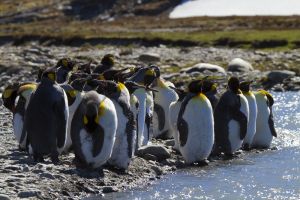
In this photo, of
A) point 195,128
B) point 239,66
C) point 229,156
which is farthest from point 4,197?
point 239,66

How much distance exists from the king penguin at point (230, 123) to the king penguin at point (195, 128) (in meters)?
0.81

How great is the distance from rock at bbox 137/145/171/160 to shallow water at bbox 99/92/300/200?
1.64 feet

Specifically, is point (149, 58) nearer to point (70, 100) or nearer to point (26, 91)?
point (26, 91)

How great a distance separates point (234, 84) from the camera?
13.1 metres

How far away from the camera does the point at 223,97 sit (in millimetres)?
12938

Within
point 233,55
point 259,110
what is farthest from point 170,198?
point 233,55

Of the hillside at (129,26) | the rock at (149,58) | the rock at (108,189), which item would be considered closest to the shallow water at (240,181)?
the rock at (108,189)

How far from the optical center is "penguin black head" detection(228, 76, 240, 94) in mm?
13062

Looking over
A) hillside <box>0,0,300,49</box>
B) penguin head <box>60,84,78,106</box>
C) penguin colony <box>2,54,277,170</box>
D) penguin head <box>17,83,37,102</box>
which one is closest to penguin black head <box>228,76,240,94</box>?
penguin colony <box>2,54,277,170</box>

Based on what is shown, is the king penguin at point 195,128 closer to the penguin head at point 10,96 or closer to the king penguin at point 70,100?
the king penguin at point 70,100

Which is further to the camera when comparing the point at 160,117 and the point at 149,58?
the point at 149,58

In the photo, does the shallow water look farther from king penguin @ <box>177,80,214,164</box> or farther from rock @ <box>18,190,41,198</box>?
rock @ <box>18,190,41,198</box>

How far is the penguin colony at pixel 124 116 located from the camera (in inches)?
411

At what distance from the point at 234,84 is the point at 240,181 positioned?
2.74 meters
